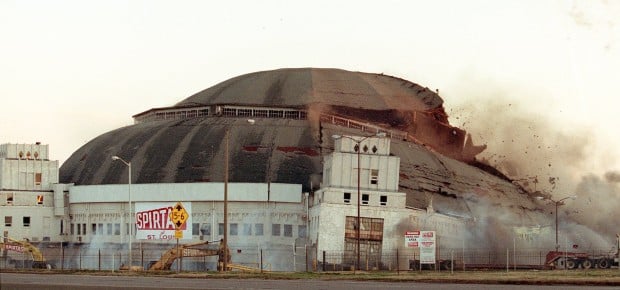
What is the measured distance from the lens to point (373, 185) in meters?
133

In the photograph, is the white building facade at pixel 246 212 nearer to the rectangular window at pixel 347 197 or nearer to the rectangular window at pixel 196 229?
the rectangular window at pixel 347 197

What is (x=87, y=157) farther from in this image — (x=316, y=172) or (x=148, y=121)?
(x=316, y=172)

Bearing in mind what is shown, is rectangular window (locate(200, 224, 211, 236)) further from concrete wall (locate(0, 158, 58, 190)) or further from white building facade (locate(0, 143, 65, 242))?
concrete wall (locate(0, 158, 58, 190))

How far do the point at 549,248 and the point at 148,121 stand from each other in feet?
195

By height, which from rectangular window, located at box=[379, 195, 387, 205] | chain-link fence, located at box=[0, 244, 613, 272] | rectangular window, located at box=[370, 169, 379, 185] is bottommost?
chain-link fence, located at box=[0, 244, 613, 272]

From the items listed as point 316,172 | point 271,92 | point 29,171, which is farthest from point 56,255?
point 271,92

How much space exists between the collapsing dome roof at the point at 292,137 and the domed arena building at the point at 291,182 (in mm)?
240

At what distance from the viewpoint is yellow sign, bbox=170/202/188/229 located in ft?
352

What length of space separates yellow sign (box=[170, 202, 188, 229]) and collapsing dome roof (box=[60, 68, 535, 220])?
3423 centimetres

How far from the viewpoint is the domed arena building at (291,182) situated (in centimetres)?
13038

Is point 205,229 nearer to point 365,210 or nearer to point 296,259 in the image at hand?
point 296,259

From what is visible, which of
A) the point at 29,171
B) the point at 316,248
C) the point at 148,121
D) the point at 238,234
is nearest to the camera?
the point at 316,248

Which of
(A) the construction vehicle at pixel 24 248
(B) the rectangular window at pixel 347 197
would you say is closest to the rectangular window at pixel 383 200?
(B) the rectangular window at pixel 347 197

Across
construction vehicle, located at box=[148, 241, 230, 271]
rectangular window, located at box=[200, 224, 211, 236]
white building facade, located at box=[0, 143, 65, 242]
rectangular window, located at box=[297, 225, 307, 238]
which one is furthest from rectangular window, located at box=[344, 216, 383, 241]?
white building facade, located at box=[0, 143, 65, 242]
